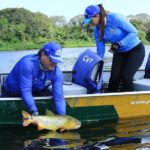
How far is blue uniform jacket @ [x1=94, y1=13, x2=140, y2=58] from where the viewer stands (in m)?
9.24

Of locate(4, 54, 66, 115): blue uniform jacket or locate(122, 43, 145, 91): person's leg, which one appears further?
locate(122, 43, 145, 91): person's leg

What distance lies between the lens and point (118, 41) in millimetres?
9367

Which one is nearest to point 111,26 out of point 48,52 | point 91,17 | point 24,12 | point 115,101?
point 91,17

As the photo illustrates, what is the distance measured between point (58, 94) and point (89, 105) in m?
1.00

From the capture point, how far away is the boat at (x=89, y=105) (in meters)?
8.59

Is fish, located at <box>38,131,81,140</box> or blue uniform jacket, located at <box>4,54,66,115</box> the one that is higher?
blue uniform jacket, located at <box>4,54,66,115</box>

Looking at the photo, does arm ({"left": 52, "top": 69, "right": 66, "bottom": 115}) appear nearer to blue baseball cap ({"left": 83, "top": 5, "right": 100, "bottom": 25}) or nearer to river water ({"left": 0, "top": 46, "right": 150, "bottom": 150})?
river water ({"left": 0, "top": 46, "right": 150, "bottom": 150})

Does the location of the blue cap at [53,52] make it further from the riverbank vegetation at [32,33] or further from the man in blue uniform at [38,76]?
the riverbank vegetation at [32,33]

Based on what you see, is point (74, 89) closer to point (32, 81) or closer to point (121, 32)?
point (32, 81)

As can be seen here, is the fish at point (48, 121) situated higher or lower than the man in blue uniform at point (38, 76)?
lower

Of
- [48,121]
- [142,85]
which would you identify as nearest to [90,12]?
[142,85]

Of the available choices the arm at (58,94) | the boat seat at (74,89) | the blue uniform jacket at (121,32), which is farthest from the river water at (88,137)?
the blue uniform jacket at (121,32)

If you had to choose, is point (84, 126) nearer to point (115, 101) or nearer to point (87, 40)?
point (115, 101)

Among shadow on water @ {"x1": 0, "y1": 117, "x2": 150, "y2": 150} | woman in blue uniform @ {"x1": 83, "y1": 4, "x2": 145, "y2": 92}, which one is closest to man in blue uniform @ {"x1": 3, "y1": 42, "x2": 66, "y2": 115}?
shadow on water @ {"x1": 0, "y1": 117, "x2": 150, "y2": 150}
